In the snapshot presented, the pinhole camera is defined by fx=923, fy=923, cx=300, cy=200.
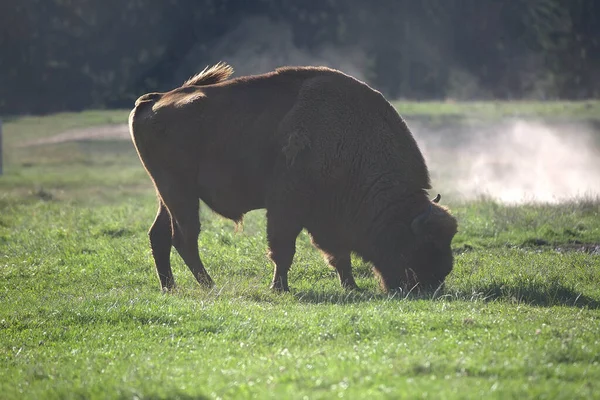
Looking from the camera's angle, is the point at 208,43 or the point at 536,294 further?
the point at 208,43

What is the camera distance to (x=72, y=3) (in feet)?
133

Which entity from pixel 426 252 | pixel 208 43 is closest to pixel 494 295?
pixel 426 252

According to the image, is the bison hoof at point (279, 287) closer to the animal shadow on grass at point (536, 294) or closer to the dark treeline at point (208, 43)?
the animal shadow on grass at point (536, 294)

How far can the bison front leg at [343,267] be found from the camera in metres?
11.4

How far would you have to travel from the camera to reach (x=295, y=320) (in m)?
8.88

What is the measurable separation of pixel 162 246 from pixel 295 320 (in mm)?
3629

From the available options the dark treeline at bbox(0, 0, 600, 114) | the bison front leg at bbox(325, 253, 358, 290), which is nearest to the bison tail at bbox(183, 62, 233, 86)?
the bison front leg at bbox(325, 253, 358, 290)

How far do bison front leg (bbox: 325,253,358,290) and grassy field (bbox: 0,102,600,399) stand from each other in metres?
0.21

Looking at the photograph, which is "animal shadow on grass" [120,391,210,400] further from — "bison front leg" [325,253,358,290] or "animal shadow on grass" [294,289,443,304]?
"bison front leg" [325,253,358,290]

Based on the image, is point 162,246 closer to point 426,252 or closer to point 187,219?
point 187,219

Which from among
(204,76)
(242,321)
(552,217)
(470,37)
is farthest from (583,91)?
(242,321)

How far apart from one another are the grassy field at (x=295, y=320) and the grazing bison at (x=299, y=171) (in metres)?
0.50

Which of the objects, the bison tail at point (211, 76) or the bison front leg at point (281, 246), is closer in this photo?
the bison front leg at point (281, 246)

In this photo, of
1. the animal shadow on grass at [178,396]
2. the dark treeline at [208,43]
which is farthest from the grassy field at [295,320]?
the dark treeline at [208,43]
